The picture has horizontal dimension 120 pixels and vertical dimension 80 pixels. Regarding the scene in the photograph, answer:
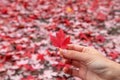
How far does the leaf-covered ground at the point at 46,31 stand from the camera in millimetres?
4078

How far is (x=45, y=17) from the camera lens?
5812mm

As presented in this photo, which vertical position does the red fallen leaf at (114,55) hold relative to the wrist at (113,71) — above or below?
below

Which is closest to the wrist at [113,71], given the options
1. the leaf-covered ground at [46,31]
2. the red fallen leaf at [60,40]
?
the red fallen leaf at [60,40]

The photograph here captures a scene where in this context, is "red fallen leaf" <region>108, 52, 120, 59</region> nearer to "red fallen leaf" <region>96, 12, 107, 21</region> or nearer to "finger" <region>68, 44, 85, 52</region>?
"red fallen leaf" <region>96, 12, 107, 21</region>

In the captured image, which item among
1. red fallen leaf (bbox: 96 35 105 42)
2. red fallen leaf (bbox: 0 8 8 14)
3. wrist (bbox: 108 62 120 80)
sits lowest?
red fallen leaf (bbox: 96 35 105 42)

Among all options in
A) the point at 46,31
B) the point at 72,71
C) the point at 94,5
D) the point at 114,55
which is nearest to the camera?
the point at 72,71

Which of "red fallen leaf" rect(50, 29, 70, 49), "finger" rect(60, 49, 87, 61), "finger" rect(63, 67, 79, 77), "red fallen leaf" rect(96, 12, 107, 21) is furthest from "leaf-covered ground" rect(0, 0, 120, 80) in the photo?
"finger" rect(60, 49, 87, 61)

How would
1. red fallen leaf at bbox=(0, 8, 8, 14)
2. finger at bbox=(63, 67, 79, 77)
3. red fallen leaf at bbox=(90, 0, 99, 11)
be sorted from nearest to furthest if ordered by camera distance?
1. finger at bbox=(63, 67, 79, 77)
2. red fallen leaf at bbox=(0, 8, 8, 14)
3. red fallen leaf at bbox=(90, 0, 99, 11)

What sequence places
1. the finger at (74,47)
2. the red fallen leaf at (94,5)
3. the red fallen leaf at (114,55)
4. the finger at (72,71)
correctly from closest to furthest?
the finger at (74,47), the finger at (72,71), the red fallen leaf at (114,55), the red fallen leaf at (94,5)

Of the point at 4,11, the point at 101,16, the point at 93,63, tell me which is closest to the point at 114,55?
the point at 101,16

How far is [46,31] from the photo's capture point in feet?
17.0

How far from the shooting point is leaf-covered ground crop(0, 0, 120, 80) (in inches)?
161

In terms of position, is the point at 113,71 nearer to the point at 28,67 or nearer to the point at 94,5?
the point at 28,67

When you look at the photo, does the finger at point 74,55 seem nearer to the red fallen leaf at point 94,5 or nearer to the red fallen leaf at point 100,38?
the red fallen leaf at point 100,38
